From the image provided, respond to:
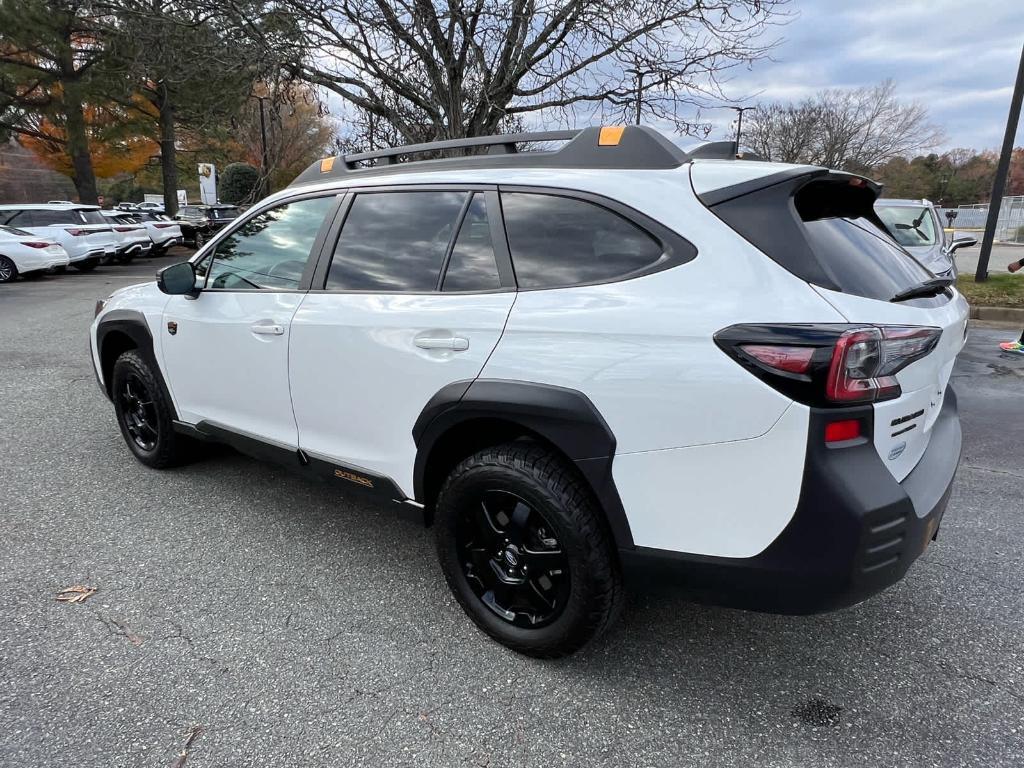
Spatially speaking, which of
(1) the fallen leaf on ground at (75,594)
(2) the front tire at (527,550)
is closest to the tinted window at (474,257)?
(2) the front tire at (527,550)

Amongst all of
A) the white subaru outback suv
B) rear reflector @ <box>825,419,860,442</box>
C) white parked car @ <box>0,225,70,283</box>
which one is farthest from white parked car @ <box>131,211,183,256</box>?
rear reflector @ <box>825,419,860,442</box>

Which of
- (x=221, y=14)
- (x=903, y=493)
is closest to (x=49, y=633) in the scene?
(x=903, y=493)

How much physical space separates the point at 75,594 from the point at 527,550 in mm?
1998

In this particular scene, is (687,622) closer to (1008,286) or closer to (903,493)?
(903,493)

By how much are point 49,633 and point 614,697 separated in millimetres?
2157

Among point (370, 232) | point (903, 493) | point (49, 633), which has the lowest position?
point (49, 633)

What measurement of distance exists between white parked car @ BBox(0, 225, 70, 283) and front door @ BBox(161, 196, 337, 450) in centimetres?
1474

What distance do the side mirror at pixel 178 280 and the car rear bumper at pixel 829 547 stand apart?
8.72 feet

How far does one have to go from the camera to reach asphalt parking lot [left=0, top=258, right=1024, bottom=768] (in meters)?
1.99

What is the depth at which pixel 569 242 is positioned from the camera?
7.21 feet

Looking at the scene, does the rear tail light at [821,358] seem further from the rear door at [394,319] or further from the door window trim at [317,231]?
the door window trim at [317,231]

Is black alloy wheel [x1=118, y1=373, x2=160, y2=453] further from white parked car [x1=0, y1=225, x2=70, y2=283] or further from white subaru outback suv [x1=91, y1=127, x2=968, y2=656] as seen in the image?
white parked car [x1=0, y1=225, x2=70, y2=283]

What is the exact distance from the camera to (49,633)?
2.48 m

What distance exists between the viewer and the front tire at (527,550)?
2098 mm
